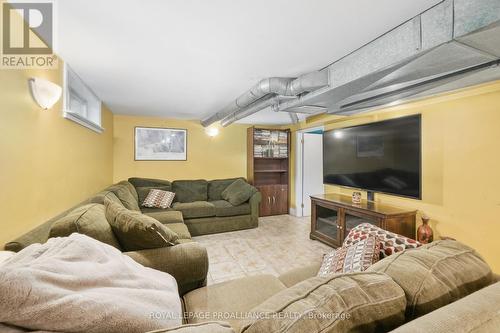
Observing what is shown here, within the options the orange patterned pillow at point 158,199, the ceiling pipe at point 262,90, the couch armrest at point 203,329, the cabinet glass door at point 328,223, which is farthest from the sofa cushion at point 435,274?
the orange patterned pillow at point 158,199

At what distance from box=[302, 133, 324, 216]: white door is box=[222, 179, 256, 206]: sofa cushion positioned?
1.45 metres

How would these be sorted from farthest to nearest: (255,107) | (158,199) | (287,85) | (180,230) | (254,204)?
1. (254,204)
2. (158,199)
3. (255,107)
4. (180,230)
5. (287,85)

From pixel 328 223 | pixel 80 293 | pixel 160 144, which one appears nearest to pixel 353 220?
pixel 328 223

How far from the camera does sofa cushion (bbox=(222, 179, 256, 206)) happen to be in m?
4.20

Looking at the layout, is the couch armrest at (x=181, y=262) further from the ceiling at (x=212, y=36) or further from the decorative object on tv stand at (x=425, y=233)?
the decorative object on tv stand at (x=425, y=233)

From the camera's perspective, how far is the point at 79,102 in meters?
2.82

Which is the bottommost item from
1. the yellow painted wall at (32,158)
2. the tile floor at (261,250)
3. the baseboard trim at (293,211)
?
the tile floor at (261,250)

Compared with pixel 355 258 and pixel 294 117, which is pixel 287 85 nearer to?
pixel 355 258

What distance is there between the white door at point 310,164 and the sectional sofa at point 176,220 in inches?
55.8

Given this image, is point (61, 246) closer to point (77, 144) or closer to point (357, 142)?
point (77, 144)

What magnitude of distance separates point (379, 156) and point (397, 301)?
2591 mm

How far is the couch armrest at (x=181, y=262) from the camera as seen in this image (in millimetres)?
1411

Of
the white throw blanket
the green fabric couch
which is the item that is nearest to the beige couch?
the white throw blanket

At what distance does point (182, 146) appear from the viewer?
500 centimetres
